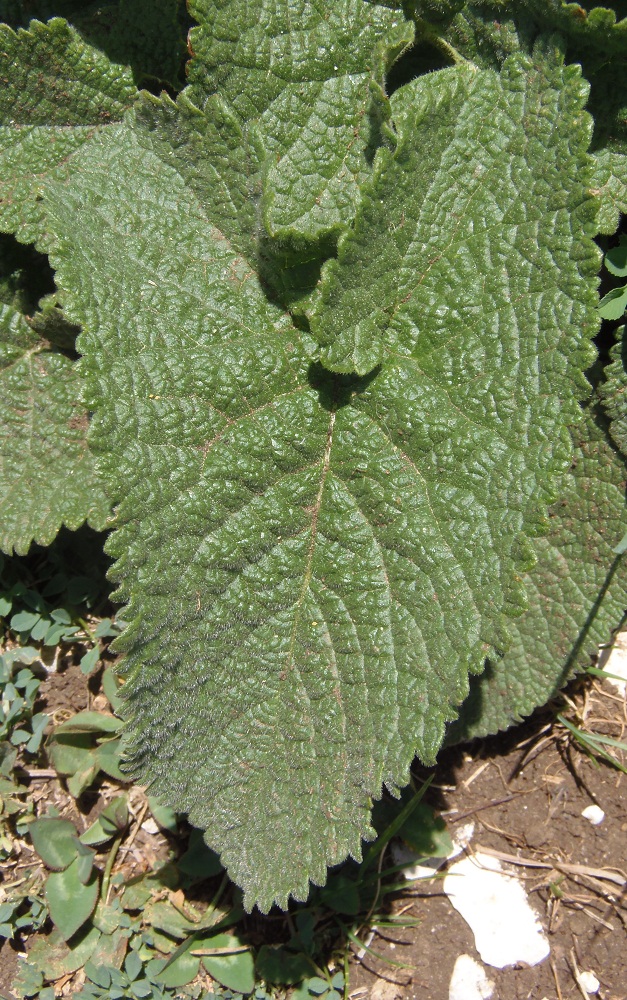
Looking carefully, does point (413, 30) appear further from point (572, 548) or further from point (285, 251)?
point (572, 548)

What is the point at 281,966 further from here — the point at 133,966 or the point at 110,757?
the point at 110,757

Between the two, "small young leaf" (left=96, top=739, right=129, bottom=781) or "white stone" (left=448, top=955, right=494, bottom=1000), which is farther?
"small young leaf" (left=96, top=739, right=129, bottom=781)

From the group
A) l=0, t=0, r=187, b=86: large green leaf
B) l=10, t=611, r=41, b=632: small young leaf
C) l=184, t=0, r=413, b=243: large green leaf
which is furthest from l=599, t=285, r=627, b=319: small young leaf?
l=10, t=611, r=41, b=632: small young leaf

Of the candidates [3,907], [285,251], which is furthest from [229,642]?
[3,907]

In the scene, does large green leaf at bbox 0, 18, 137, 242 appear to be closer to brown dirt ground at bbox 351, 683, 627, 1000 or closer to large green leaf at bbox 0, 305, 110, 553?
large green leaf at bbox 0, 305, 110, 553

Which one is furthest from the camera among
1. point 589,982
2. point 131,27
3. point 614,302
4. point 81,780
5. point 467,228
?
point 81,780

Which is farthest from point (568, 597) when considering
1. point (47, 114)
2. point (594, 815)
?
point (47, 114)
